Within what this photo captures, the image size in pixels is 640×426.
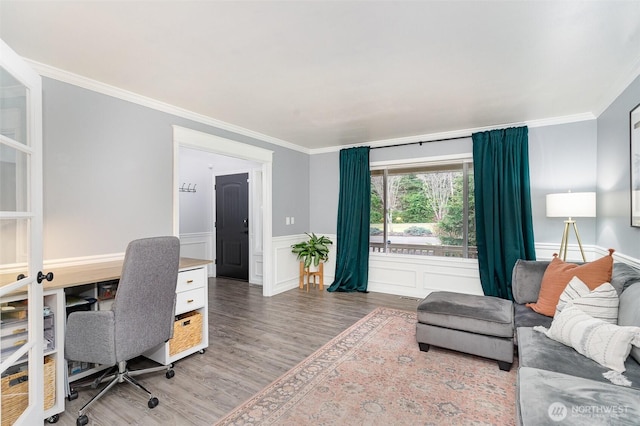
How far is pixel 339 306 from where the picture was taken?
13.9ft

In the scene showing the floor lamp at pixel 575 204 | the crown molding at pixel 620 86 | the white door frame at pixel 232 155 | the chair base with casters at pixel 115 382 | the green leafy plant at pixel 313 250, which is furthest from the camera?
the green leafy plant at pixel 313 250

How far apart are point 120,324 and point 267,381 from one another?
3.67 feet

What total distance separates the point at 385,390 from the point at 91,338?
2.01 m

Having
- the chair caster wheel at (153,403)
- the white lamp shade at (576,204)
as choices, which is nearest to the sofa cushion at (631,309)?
the white lamp shade at (576,204)

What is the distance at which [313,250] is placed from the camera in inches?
Answer: 205

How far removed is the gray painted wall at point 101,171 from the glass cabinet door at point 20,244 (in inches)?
33.2

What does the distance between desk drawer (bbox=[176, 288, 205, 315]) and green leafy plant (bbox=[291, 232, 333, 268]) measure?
242 centimetres

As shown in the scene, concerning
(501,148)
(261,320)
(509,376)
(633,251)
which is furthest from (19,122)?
(501,148)

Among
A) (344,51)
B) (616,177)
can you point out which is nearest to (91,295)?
(344,51)

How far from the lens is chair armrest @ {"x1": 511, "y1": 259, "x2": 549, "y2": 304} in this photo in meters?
2.82

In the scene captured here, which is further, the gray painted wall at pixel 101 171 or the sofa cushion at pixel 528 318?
the gray painted wall at pixel 101 171

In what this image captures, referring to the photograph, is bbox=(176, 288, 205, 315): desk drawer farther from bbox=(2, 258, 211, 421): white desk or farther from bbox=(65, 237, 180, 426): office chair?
bbox=(65, 237, 180, 426): office chair

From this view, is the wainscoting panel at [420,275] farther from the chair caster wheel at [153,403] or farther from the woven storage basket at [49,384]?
the woven storage basket at [49,384]

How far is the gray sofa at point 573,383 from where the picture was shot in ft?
4.07
